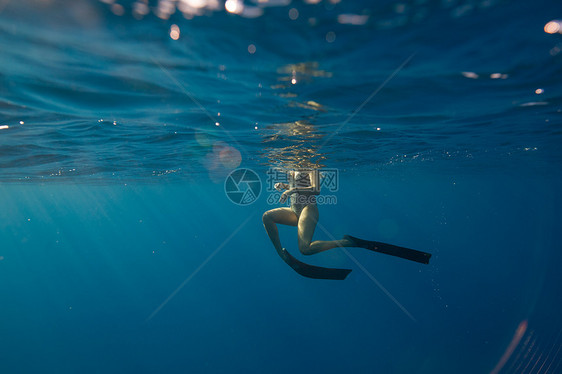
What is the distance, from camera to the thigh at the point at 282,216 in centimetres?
835

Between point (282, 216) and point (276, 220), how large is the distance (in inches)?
8.7

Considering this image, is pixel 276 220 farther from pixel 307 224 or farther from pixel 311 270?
pixel 311 270

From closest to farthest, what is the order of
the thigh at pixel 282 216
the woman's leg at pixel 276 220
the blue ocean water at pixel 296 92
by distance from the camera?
the blue ocean water at pixel 296 92
the woman's leg at pixel 276 220
the thigh at pixel 282 216

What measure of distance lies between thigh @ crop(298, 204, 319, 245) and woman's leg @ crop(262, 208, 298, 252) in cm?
50

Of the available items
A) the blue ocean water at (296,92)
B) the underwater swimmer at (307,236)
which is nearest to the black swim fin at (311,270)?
the underwater swimmer at (307,236)

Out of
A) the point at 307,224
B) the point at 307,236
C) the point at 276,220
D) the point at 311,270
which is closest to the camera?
the point at 311,270

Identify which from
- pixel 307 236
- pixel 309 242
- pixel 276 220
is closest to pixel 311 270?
pixel 309 242

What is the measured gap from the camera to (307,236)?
770 cm

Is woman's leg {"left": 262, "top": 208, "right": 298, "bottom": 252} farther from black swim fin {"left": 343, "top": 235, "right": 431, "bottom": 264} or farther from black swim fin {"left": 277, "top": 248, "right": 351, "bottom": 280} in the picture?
black swim fin {"left": 343, "top": 235, "right": 431, "bottom": 264}

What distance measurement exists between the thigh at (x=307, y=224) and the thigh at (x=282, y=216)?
18.4 inches

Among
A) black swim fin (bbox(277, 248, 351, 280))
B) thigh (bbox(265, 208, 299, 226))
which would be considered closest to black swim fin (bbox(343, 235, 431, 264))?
black swim fin (bbox(277, 248, 351, 280))

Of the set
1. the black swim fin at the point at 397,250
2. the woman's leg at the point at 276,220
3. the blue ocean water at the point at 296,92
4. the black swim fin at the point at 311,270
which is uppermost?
the blue ocean water at the point at 296,92

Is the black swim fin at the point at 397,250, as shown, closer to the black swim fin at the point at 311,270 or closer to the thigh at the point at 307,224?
the black swim fin at the point at 311,270

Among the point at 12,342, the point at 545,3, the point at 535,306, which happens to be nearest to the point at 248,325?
the point at 12,342
